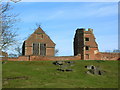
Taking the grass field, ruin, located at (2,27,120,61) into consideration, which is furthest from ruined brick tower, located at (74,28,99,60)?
the grass field

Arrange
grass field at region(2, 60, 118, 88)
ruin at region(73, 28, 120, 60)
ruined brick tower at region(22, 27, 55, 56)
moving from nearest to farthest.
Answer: grass field at region(2, 60, 118, 88)
ruin at region(73, 28, 120, 60)
ruined brick tower at region(22, 27, 55, 56)

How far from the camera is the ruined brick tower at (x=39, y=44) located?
6330cm

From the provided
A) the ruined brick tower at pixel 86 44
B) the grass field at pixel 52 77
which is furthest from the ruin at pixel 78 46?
the grass field at pixel 52 77

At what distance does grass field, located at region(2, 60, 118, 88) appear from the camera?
32531 millimetres

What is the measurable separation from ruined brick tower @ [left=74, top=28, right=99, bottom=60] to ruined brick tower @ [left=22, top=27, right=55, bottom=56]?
6.69 meters

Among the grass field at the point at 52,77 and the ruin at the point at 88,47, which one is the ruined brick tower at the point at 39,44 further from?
the grass field at the point at 52,77

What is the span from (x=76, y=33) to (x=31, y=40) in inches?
478

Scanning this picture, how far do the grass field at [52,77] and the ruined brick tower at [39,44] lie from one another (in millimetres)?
14150

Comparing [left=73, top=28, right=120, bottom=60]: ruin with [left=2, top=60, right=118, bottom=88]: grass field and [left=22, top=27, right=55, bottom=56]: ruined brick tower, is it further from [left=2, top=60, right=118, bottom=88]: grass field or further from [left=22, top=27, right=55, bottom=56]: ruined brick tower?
[left=2, top=60, right=118, bottom=88]: grass field

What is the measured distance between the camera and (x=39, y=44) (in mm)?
63594

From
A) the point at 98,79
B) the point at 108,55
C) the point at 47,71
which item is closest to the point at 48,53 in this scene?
the point at 108,55

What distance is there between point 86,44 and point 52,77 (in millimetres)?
28270

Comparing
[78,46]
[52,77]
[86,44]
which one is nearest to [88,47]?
[86,44]

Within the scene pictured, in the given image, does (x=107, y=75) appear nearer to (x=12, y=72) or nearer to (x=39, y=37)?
(x=12, y=72)
